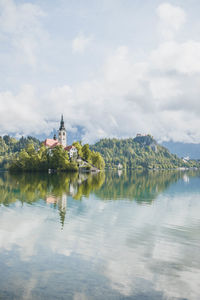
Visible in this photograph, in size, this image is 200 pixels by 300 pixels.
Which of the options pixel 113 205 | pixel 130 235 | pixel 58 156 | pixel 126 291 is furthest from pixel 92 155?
pixel 126 291

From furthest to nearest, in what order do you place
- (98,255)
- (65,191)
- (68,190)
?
1. (68,190)
2. (65,191)
3. (98,255)

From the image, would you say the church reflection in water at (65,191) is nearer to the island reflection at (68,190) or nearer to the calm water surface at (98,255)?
the island reflection at (68,190)

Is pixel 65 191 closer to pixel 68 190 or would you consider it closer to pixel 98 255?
pixel 68 190

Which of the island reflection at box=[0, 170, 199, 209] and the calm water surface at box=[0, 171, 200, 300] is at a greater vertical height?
the island reflection at box=[0, 170, 199, 209]

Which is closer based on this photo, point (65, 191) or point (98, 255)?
point (98, 255)

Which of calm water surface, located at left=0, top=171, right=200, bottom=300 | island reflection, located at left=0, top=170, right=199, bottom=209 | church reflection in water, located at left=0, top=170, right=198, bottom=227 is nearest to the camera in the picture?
calm water surface, located at left=0, top=171, right=200, bottom=300

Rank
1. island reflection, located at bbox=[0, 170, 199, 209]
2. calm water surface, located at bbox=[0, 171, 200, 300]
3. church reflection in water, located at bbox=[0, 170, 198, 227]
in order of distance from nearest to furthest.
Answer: calm water surface, located at bbox=[0, 171, 200, 300] → church reflection in water, located at bbox=[0, 170, 198, 227] → island reflection, located at bbox=[0, 170, 199, 209]

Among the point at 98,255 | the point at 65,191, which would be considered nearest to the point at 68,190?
the point at 65,191

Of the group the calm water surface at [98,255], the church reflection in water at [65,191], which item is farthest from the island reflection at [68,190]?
the calm water surface at [98,255]

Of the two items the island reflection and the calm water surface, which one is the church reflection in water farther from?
the calm water surface

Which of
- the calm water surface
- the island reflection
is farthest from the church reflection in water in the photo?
the calm water surface

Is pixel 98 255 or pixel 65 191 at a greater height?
pixel 65 191

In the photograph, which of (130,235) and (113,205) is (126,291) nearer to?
(130,235)

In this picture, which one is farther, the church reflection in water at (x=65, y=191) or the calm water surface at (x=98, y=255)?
the church reflection in water at (x=65, y=191)
